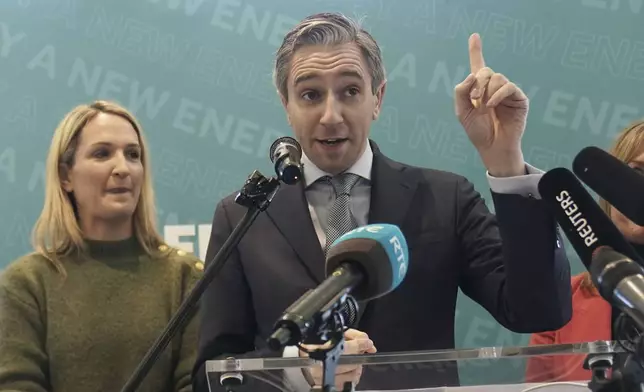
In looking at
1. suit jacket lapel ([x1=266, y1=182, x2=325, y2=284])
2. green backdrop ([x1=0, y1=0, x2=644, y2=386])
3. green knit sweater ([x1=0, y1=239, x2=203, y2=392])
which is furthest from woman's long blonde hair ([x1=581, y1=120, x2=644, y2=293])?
green knit sweater ([x1=0, y1=239, x2=203, y2=392])

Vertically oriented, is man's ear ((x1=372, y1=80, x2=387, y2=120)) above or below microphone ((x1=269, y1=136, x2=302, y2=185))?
above

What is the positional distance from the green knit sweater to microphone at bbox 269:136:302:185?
3.14ft

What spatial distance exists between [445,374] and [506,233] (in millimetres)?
412

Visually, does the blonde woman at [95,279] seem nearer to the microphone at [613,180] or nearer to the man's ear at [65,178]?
the man's ear at [65,178]

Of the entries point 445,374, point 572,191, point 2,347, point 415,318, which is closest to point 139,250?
point 2,347

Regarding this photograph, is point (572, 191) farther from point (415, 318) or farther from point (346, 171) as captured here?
point (346, 171)

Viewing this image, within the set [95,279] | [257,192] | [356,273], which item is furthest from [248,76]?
[356,273]

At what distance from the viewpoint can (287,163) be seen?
1316mm

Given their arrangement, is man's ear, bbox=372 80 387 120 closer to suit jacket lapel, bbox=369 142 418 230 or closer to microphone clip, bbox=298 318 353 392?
suit jacket lapel, bbox=369 142 418 230

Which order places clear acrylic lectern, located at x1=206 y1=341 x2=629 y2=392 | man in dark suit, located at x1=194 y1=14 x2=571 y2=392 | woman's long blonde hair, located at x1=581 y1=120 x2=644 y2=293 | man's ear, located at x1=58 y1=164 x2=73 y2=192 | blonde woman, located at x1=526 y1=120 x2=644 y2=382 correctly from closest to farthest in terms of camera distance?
clear acrylic lectern, located at x1=206 y1=341 x2=629 y2=392, man in dark suit, located at x1=194 y1=14 x2=571 y2=392, blonde woman, located at x1=526 y1=120 x2=644 y2=382, woman's long blonde hair, located at x1=581 y1=120 x2=644 y2=293, man's ear, located at x1=58 y1=164 x2=73 y2=192

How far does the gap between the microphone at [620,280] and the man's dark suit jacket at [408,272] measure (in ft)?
2.21

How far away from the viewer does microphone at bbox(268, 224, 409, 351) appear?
2.65 feet

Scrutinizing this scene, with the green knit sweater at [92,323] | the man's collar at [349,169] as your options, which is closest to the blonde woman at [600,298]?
the man's collar at [349,169]

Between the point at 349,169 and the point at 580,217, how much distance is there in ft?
3.23
